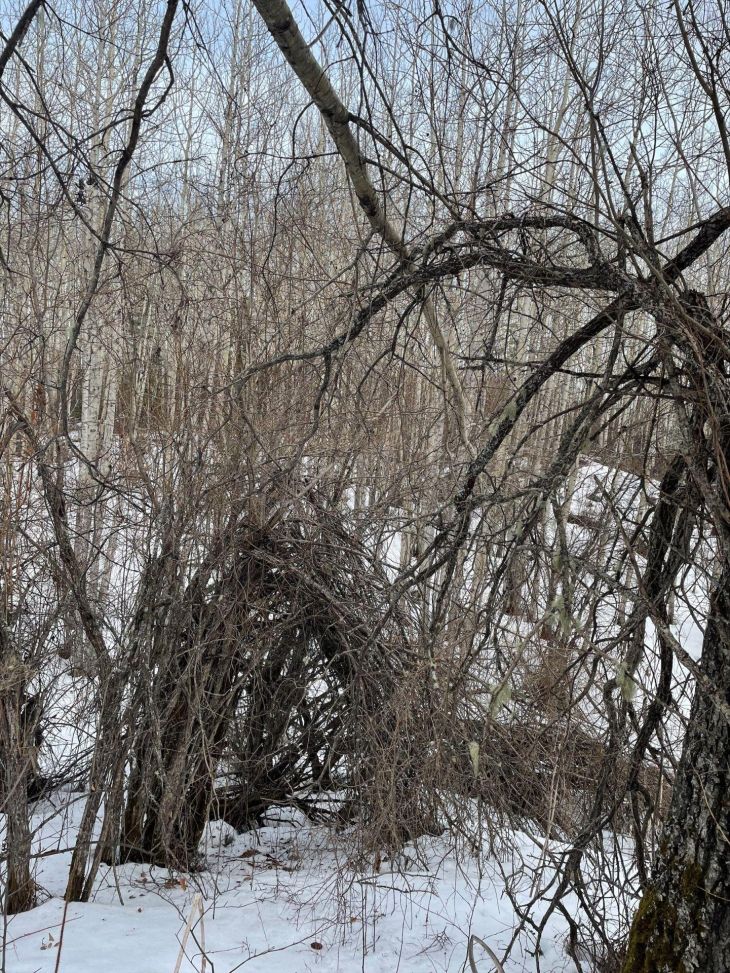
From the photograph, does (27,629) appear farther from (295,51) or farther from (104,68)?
(104,68)

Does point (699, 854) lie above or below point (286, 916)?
above

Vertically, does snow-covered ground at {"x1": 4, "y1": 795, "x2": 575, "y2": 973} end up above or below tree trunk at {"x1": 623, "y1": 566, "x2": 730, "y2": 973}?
below

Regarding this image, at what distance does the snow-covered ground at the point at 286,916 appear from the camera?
14.8 feet

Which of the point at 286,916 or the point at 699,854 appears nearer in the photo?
the point at 699,854

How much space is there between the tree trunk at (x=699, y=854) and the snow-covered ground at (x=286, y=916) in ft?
7.44

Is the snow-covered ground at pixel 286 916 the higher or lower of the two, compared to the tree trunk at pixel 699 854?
lower

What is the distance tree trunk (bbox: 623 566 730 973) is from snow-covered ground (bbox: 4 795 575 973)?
2267mm

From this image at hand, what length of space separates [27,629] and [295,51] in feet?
13.6

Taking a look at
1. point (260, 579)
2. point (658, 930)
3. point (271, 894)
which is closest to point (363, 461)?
point (260, 579)

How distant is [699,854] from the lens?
2223 mm

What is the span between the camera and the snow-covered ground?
4508mm

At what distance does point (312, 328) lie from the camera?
8.96 metres

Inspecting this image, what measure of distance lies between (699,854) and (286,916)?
361 centimetres

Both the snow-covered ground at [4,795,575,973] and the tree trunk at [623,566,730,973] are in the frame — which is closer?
the tree trunk at [623,566,730,973]
